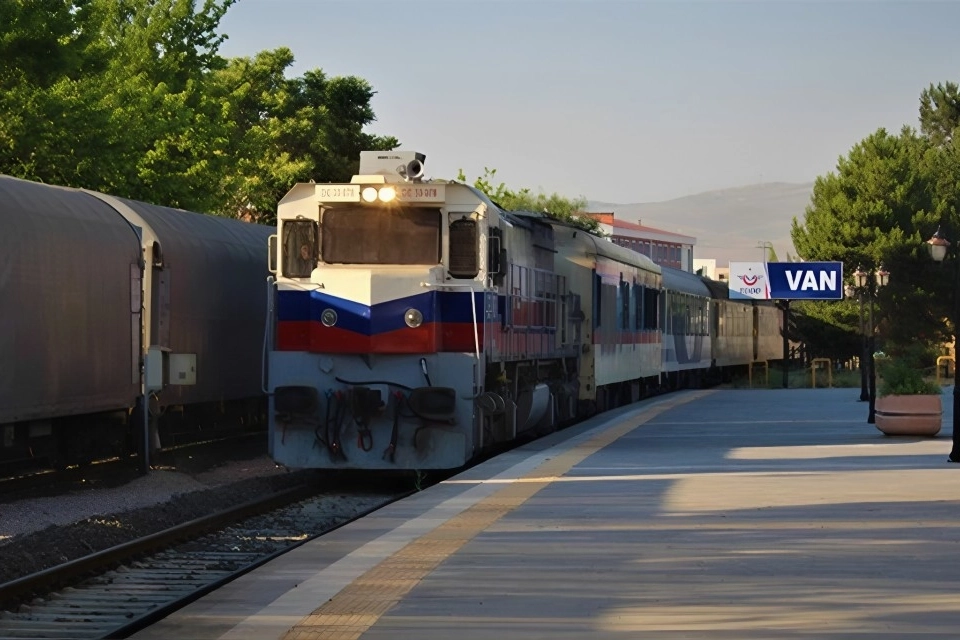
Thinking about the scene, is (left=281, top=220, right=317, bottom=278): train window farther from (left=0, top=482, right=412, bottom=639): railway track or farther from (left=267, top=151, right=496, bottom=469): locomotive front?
(left=0, top=482, right=412, bottom=639): railway track

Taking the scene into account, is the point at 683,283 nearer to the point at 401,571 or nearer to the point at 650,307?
the point at 650,307

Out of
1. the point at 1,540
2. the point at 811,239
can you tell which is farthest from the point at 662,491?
the point at 811,239

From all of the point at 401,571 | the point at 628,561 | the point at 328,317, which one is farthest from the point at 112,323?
the point at 628,561

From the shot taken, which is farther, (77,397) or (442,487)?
(77,397)

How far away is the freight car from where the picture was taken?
655 inches

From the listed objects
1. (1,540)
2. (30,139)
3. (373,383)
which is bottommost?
(1,540)

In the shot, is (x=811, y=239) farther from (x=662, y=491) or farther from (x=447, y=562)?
(x=447, y=562)

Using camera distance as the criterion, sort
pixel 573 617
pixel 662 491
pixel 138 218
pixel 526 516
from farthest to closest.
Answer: pixel 138 218 < pixel 662 491 < pixel 526 516 < pixel 573 617

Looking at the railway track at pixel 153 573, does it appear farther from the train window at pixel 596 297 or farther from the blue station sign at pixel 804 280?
the blue station sign at pixel 804 280

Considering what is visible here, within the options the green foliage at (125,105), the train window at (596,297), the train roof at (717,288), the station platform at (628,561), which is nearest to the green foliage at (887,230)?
the train roof at (717,288)

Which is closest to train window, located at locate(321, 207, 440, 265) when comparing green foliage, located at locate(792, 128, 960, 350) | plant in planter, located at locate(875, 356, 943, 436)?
plant in planter, located at locate(875, 356, 943, 436)

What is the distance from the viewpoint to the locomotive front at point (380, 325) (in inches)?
687

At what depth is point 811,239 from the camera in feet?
240

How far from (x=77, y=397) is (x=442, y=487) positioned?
4741mm
